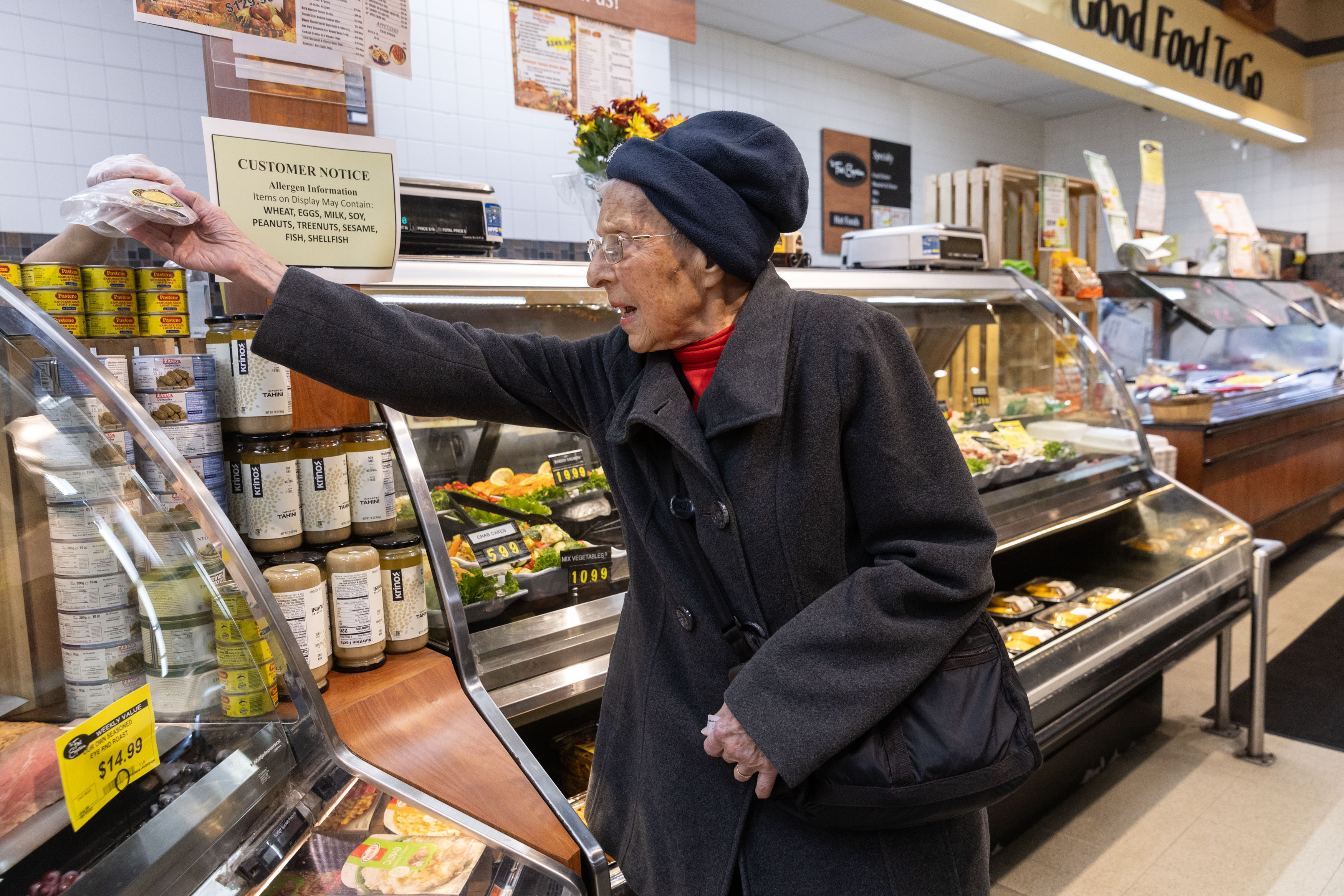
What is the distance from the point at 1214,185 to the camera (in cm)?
870

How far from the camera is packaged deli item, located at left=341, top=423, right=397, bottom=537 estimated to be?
→ 62.2 inches

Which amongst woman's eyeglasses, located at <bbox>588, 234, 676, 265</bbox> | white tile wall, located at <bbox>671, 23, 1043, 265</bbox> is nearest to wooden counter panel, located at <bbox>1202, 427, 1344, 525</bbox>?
white tile wall, located at <bbox>671, 23, 1043, 265</bbox>

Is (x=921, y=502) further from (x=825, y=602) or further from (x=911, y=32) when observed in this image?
(x=911, y=32)

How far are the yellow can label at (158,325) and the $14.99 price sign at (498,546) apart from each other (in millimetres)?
743

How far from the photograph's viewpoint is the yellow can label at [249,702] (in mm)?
1136

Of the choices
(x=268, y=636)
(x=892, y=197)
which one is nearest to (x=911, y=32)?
(x=892, y=197)

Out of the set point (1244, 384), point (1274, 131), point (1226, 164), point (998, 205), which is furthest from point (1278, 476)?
point (1226, 164)

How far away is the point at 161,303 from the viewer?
1.42m

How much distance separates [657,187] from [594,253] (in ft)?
0.52

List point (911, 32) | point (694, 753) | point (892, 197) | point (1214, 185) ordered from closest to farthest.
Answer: point (694, 753)
point (911, 32)
point (892, 197)
point (1214, 185)

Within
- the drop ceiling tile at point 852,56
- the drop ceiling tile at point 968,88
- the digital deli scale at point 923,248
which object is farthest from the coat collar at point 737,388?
the drop ceiling tile at point 968,88

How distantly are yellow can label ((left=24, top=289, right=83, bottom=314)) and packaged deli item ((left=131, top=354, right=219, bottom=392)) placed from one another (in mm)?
107

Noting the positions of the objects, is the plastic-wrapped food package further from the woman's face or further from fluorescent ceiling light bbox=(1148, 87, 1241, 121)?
fluorescent ceiling light bbox=(1148, 87, 1241, 121)

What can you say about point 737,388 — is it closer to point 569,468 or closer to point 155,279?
point 155,279
